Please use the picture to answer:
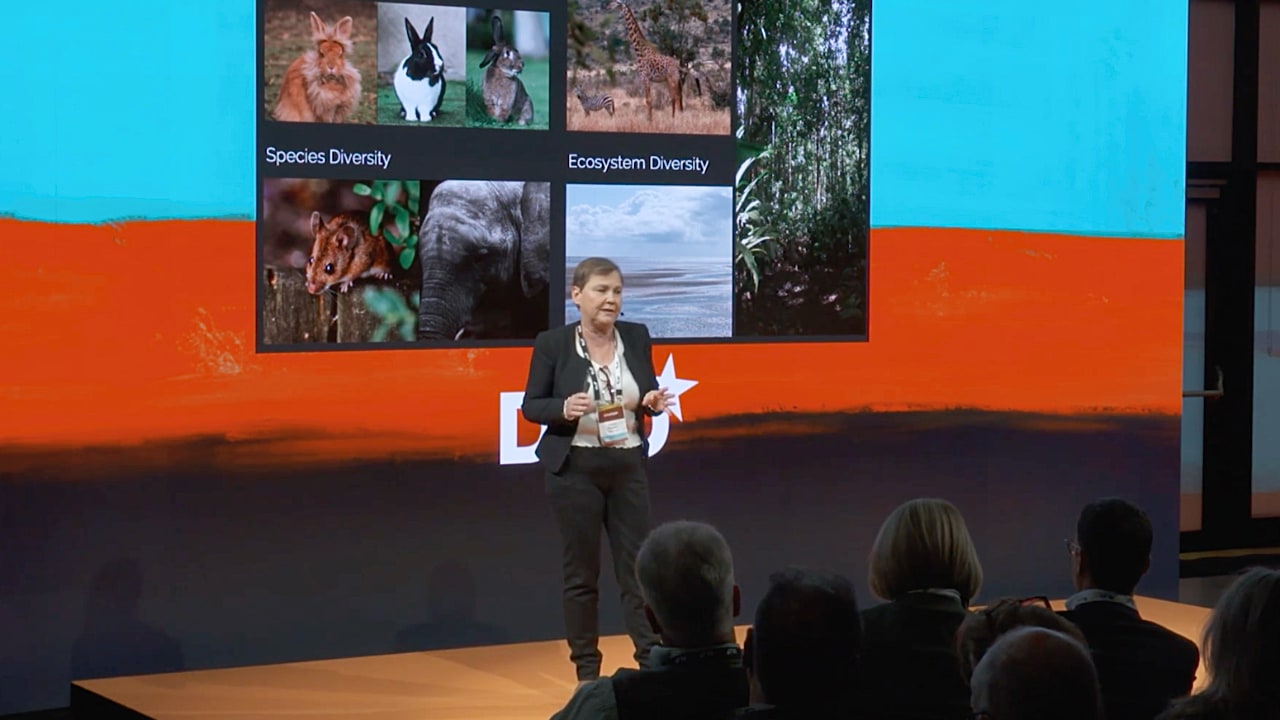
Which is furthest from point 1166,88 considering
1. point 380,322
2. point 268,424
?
point 268,424

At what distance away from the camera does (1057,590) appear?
796 cm

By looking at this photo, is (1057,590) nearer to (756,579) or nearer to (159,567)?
(756,579)

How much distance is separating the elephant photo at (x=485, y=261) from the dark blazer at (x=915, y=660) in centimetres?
343

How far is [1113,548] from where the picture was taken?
12.1 ft

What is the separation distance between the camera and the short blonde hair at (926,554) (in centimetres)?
346

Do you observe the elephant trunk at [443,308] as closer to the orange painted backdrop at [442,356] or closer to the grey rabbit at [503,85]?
the orange painted backdrop at [442,356]

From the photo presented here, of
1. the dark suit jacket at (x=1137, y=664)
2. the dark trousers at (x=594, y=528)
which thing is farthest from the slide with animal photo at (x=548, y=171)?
the dark suit jacket at (x=1137, y=664)

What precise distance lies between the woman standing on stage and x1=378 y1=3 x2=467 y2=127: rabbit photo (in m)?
1.15

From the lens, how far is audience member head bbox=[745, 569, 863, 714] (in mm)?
2828

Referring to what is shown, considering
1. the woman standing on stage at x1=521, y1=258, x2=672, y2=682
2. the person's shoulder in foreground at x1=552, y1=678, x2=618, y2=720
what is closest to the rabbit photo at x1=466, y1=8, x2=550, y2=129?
the woman standing on stage at x1=521, y1=258, x2=672, y2=682

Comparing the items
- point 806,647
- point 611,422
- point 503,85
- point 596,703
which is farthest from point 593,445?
point 806,647

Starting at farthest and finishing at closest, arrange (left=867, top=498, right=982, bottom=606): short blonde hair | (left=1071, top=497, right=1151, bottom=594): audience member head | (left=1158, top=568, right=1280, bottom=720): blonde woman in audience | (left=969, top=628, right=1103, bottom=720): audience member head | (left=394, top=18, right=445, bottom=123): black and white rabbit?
(left=394, top=18, right=445, bottom=123): black and white rabbit, (left=1071, top=497, right=1151, bottom=594): audience member head, (left=867, top=498, right=982, bottom=606): short blonde hair, (left=1158, top=568, right=1280, bottom=720): blonde woman in audience, (left=969, top=628, right=1103, bottom=720): audience member head

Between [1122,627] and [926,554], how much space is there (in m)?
0.44

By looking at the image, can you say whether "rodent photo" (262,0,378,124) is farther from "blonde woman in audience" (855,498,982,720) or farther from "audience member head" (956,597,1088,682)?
"audience member head" (956,597,1088,682)
